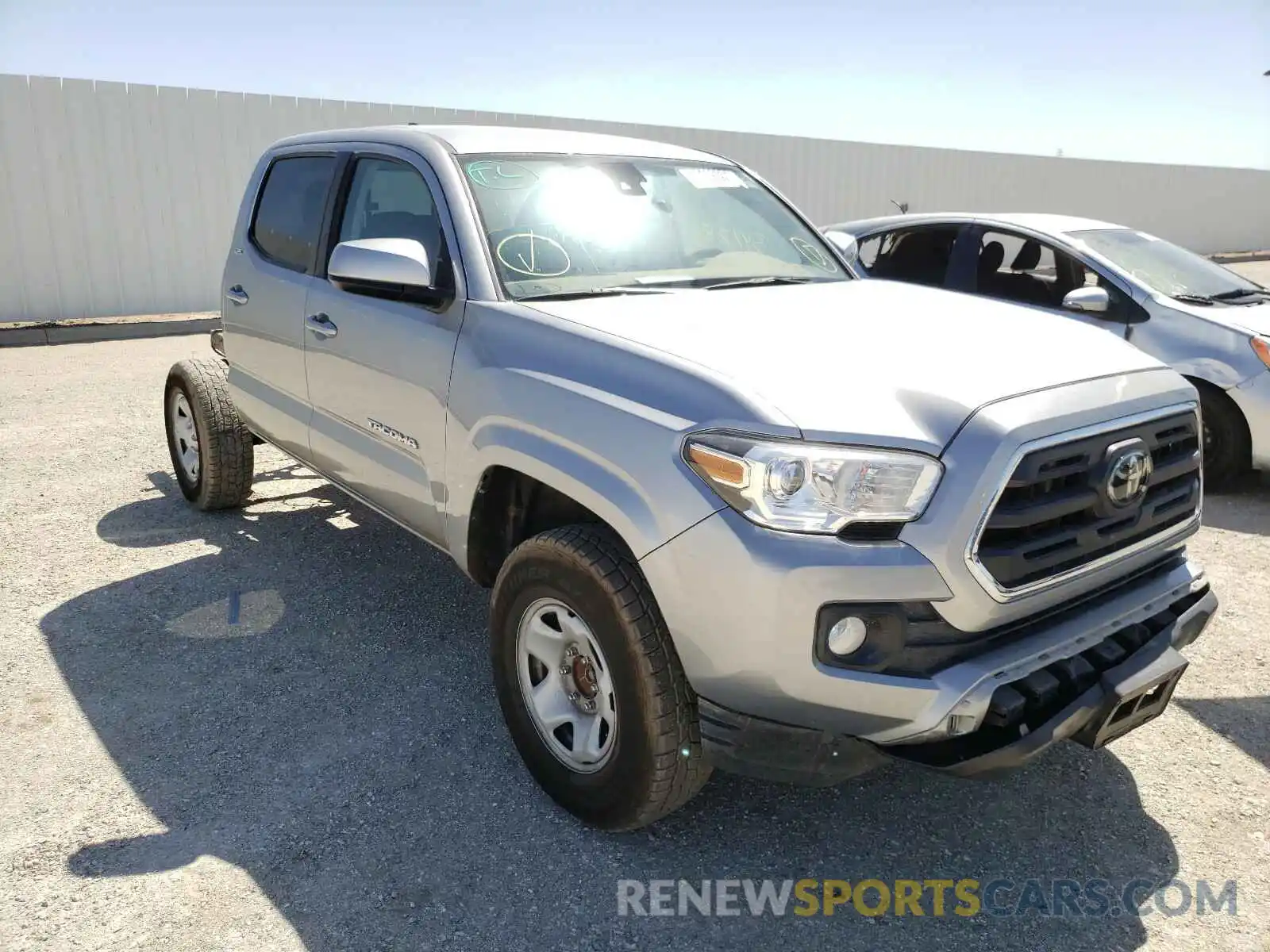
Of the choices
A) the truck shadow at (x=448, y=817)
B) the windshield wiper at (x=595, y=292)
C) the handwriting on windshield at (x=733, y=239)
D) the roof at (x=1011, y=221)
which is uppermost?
the handwriting on windshield at (x=733, y=239)

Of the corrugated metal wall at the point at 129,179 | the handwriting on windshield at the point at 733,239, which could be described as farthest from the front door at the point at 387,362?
the corrugated metal wall at the point at 129,179

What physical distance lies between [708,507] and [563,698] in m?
0.89

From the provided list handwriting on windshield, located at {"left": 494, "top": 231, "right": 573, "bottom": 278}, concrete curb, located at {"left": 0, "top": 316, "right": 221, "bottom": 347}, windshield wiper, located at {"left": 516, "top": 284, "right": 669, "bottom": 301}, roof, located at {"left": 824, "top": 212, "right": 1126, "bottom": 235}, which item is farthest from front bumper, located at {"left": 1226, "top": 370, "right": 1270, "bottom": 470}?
concrete curb, located at {"left": 0, "top": 316, "right": 221, "bottom": 347}

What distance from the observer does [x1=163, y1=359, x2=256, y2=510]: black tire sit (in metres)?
5.24

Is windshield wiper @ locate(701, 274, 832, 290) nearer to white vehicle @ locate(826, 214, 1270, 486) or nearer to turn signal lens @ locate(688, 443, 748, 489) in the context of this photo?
white vehicle @ locate(826, 214, 1270, 486)

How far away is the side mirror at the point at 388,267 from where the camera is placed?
122 inches

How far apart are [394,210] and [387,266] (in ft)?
2.48

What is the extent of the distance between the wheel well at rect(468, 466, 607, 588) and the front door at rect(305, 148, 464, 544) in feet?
0.66

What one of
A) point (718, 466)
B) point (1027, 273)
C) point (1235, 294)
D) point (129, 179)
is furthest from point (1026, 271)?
point (129, 179)

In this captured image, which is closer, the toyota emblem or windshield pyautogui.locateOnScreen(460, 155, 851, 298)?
the toyota emblem

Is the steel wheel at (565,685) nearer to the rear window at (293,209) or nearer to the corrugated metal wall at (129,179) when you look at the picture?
the rear window at (293,209)

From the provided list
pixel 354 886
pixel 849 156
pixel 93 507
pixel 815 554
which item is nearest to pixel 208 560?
pixel 93 507

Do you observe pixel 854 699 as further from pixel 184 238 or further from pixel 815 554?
pixel 184 238

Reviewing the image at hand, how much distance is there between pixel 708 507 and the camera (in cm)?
227
